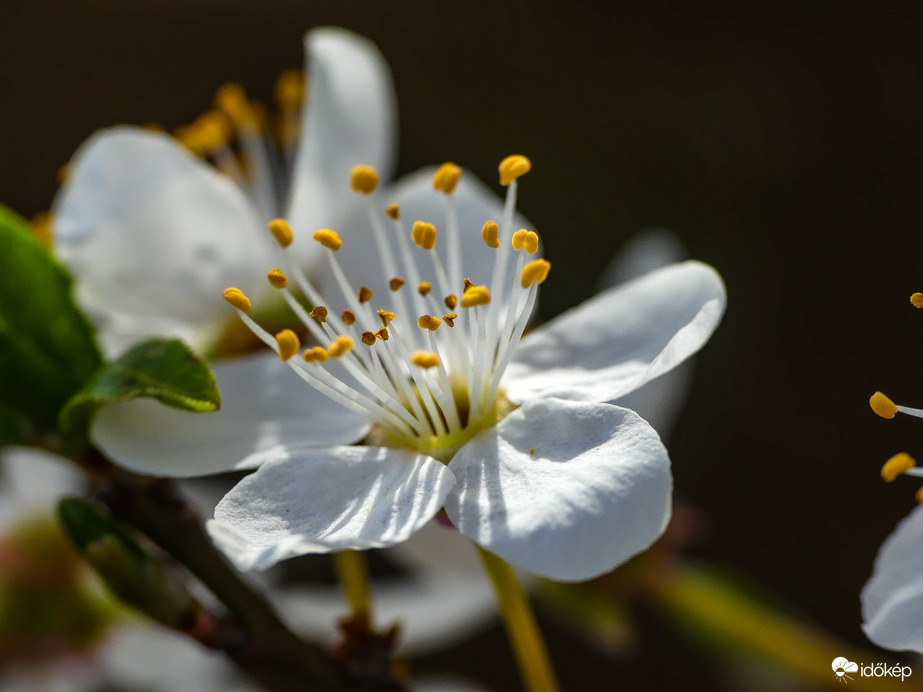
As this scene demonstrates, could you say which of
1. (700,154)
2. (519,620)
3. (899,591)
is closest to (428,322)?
(519,620)

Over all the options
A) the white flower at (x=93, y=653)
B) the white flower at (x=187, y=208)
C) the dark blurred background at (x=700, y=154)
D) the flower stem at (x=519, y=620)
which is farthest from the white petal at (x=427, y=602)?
the dark blurred background at (x=700, y=154)

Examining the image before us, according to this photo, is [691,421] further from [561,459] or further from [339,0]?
[561,459]

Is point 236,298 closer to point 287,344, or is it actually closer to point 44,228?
point 287,344

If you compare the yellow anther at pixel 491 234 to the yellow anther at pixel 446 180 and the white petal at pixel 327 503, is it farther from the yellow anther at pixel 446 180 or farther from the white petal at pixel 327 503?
the white petal at pixel 327 503

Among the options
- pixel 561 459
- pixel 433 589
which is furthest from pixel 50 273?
pixel 433 589

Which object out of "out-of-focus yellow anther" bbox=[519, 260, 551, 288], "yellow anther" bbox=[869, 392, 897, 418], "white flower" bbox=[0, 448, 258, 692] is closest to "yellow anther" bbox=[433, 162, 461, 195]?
"out-of-focus yellow anther" bbox=[519, 260, 551, 288]

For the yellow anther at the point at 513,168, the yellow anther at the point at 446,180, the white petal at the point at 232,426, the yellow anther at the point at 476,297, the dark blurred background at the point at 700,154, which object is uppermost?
the yellow anther at the point at 513,168
